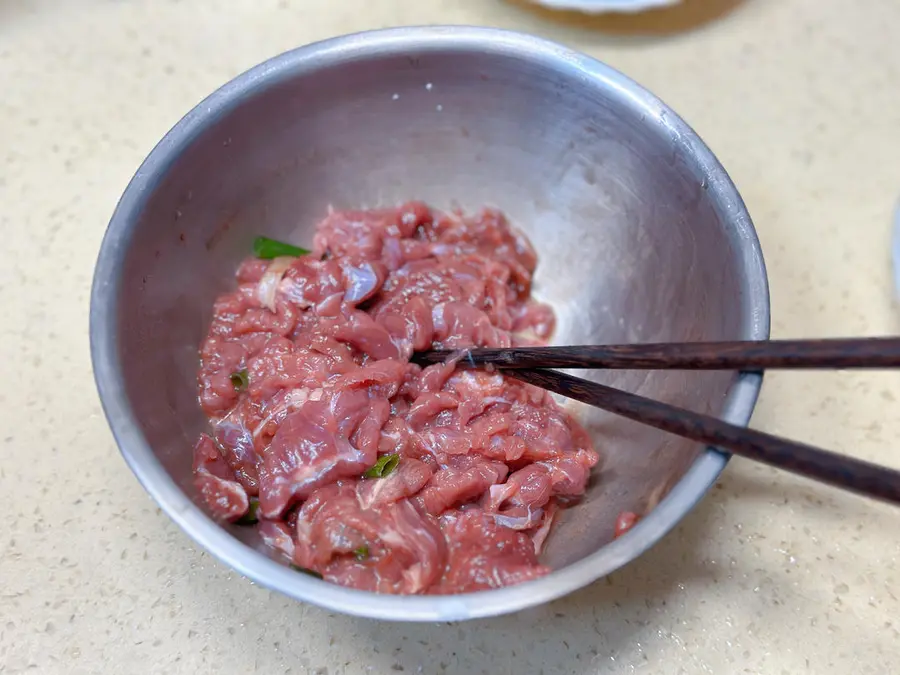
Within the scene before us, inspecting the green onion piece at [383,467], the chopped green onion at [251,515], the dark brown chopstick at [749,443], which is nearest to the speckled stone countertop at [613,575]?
the chopped green onion at [251,515]

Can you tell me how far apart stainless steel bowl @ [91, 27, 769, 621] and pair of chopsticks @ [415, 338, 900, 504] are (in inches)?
4.7

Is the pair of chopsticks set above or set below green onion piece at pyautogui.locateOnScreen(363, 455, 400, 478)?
above

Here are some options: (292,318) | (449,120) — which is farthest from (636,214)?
(292,318)

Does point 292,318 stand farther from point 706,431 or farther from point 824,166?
point 824,166

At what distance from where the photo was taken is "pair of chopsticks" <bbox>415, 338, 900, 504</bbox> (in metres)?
1.19

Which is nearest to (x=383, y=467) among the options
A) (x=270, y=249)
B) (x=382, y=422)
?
(x=382, y=422)

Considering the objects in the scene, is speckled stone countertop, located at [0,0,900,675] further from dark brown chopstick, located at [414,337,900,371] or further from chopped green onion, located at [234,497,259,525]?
dark brown chopstick, located at [414,337,900,371]

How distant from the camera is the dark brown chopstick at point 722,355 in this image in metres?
1.23

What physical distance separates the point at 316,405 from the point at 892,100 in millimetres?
2527

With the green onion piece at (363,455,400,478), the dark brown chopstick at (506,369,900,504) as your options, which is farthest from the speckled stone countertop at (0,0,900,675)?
the dark brown chopstick at (506,369,900,504)

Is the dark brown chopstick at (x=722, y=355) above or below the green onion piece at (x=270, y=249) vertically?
below

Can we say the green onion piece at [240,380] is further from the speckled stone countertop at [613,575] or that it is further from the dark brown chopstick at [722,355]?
the dark brown chopstick at [722,355]

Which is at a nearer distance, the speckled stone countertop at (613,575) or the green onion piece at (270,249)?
the speckled stone countertop at (613,575)

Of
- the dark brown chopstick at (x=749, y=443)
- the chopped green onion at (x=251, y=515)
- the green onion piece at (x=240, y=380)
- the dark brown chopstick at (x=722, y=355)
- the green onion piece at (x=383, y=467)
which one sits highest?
the dark brown chopstick at (x=722, y=355)
